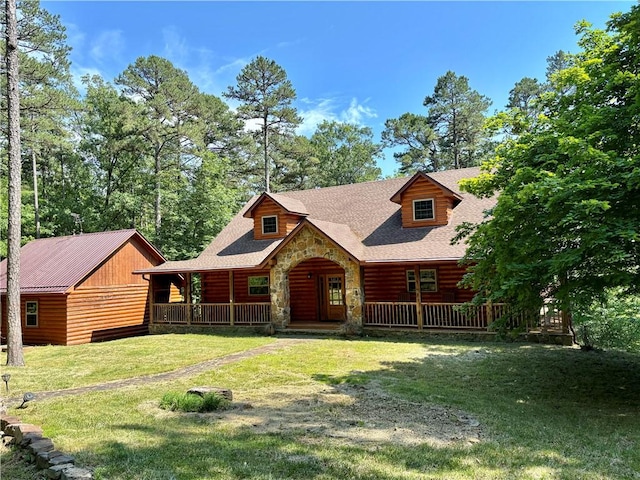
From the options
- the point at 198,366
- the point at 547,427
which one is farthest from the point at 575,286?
the point at 198,366

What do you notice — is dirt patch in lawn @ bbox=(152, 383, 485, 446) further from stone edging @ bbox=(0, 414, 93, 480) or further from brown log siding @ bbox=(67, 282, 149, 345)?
brown log siding @ bbox=(67, 282, 149, 345)

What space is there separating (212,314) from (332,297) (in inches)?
214

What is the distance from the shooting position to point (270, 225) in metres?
20.8

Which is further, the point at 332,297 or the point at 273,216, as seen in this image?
the point at 273,216

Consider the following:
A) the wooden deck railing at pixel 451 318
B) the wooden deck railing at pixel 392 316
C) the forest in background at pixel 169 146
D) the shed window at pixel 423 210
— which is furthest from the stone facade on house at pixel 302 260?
the forest in background at pixel 169 146

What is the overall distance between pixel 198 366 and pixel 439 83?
3723 centimetres

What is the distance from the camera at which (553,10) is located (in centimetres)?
1234

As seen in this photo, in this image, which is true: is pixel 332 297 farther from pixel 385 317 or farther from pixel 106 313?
pixel 106 313

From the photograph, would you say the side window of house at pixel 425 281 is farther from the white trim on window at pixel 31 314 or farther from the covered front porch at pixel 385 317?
the white trim on window at pixel 31 314

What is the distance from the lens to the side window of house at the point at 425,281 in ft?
54.6

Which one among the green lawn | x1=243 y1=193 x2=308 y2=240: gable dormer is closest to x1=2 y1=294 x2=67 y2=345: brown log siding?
the green lawn

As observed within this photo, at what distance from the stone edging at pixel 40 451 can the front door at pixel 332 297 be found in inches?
542

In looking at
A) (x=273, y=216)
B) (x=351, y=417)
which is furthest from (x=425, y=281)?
(x=351, y=417)

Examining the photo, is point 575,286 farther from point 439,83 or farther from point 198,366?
point 439,83
